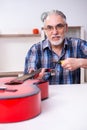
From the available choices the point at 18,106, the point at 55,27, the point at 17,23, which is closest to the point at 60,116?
the point at 18,106

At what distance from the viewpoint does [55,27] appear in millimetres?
1559

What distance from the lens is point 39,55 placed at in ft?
5.36

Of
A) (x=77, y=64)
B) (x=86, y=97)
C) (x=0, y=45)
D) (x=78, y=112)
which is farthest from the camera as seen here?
(x=0, y=45)

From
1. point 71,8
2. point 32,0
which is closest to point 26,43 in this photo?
point 32,0

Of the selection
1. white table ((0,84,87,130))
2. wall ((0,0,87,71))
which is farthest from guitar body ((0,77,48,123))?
wall ((0,0,87,71))

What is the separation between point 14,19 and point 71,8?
87 cm

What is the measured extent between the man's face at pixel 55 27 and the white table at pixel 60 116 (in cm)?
71

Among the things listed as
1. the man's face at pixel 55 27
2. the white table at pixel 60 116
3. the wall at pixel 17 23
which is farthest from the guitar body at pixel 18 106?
the wall at pixel 17 23

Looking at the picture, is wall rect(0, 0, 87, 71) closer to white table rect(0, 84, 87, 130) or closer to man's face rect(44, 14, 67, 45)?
man's face rect(44, 14, 67, 45)

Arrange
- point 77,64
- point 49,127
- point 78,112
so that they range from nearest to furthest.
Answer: point 49,127 < point 78,112 < point 77,64

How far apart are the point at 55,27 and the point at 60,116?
986 millimetres

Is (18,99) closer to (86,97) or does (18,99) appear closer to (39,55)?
(86,97)

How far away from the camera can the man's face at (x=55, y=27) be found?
156 centimetres

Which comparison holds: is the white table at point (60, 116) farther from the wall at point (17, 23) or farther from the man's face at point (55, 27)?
the wall at point (17, 23)
